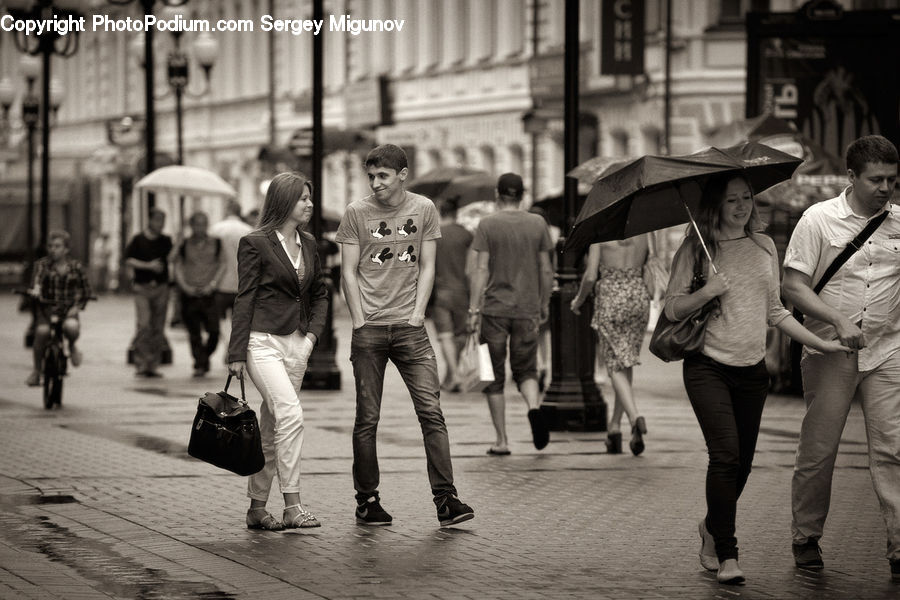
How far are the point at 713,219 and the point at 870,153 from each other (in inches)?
29.0

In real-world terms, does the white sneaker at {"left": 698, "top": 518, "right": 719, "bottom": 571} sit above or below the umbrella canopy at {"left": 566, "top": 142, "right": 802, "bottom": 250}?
below

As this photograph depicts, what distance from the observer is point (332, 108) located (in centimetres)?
5512

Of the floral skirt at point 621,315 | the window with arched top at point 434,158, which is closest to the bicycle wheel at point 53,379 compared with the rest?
the floral skirt at point 621,315

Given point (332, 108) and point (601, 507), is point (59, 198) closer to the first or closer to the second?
point (332, 108)

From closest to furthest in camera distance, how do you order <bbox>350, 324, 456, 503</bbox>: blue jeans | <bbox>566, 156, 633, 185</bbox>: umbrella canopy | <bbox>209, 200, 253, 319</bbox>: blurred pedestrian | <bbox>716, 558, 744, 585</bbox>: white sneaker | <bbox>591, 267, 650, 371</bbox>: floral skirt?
1. <bbox>716, 558, 744, 585</bbox>: white sneaker
2. <bbox>350, 324, 456, 503</bbox>: blue jeans
3. <bbox>591, 267, 650, 371</bbox>: floral skirt
4. <bbox>566, 156, 633, 185</bbox>: umbrella canopy
5. <bbox>209, 200, 253, 319</bbox>: blurred pedestrian

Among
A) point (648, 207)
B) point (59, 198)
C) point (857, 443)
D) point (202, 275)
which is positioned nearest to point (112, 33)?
point (59, 198)

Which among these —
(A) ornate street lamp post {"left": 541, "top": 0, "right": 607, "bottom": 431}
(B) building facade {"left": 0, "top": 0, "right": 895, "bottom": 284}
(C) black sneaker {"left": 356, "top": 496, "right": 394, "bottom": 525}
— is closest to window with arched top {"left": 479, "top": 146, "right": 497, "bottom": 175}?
(B) building facade {"left": 0, "top": 0, "right": 895, "bottom": 284}

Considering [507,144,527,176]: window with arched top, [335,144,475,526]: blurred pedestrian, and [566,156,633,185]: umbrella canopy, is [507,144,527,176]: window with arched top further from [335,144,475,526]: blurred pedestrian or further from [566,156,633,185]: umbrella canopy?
[335,144,475,526]: blurred pedestrian

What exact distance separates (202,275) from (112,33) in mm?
51649

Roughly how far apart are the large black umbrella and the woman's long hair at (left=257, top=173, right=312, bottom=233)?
1626mm

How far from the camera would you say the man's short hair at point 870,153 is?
27.8 feet

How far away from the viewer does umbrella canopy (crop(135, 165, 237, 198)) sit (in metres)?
24.2

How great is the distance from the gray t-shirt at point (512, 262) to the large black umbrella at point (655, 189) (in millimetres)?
4542

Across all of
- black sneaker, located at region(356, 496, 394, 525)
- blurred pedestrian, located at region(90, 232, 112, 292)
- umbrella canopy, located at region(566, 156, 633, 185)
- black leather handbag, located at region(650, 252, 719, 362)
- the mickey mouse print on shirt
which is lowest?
blurred pedestrian, located at region(90, 232, 112, 292)
